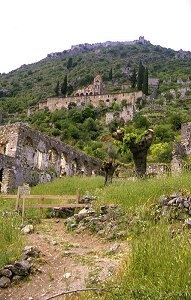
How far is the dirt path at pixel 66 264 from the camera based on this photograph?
7.56 m

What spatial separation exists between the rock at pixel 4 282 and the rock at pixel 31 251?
0.94m

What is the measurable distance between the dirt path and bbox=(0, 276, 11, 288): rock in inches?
4.7

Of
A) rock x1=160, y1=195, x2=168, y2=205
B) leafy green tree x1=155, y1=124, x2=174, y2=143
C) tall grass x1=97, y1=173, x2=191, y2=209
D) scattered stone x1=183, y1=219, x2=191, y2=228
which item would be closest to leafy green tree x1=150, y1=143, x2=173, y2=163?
leafy green tree x1=155, y1=124, x2=174, y2=143

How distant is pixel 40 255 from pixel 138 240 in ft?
8.61

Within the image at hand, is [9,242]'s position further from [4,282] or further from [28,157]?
[28,157]

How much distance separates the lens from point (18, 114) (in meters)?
115

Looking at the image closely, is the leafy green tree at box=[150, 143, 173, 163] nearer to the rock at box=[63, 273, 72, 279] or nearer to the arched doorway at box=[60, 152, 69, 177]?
the arched doorway at box=[60, 152, 69, 177]

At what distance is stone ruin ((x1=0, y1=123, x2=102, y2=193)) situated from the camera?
22.9 m

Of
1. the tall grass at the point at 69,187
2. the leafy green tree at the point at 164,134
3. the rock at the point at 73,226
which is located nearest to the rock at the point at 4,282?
the rock at the point at 73,226

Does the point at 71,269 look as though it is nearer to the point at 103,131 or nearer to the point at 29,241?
the point at 29,241

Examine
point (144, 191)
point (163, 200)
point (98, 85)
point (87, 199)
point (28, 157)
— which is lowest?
point (87, 199)

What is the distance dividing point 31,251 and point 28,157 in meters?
17.3

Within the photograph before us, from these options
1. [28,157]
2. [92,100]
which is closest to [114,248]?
[28,157]

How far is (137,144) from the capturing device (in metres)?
17.4
